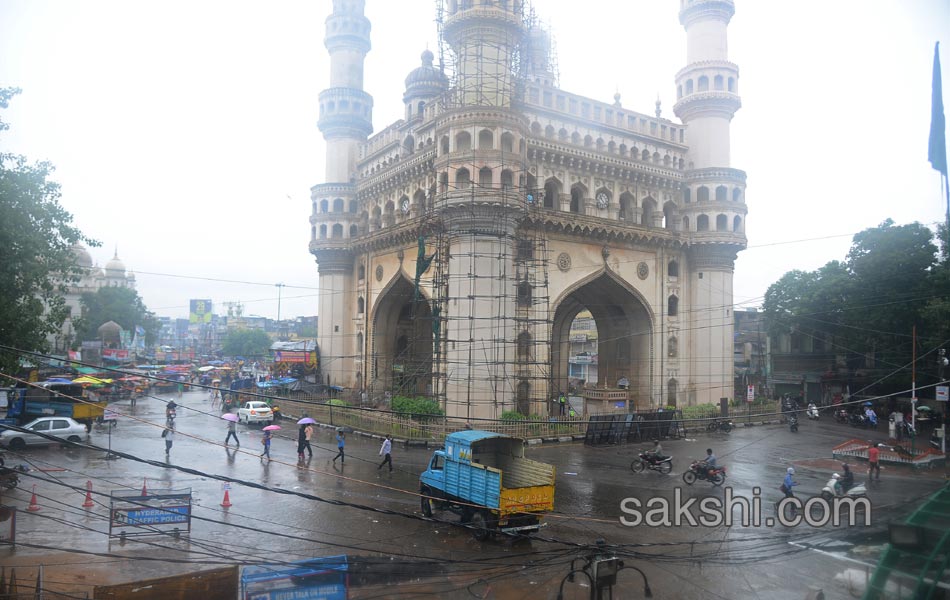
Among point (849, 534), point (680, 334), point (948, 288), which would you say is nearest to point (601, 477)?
point (849, 534)

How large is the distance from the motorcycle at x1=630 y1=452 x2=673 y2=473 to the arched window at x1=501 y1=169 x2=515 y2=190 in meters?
13.1

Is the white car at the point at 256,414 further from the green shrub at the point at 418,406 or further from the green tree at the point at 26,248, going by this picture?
the green tree at the point at 26,248

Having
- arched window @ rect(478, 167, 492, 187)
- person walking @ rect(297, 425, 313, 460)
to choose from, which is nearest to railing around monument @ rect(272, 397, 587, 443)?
person walking @ rect(297, 425, 313, 460)

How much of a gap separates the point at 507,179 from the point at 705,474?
15084 mm

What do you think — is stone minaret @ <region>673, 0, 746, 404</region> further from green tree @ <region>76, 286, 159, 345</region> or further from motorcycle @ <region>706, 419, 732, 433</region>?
green tree @ <region>76, 286, 159, 345</region>

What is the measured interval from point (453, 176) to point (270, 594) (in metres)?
22.6

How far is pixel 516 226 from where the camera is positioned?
2953cm

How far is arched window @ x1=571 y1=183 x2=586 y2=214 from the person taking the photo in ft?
110

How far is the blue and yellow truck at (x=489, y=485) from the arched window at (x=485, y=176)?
51.4 ft

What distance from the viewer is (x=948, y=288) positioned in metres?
32.0

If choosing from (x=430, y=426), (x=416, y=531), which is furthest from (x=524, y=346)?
(x=416, y=531)

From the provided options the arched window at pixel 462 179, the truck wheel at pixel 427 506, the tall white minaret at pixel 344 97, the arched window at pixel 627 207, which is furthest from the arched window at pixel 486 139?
the truck wheel at pixel 427 506

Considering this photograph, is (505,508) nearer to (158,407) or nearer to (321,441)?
(321,441)

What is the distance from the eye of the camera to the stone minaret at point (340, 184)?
135ft
